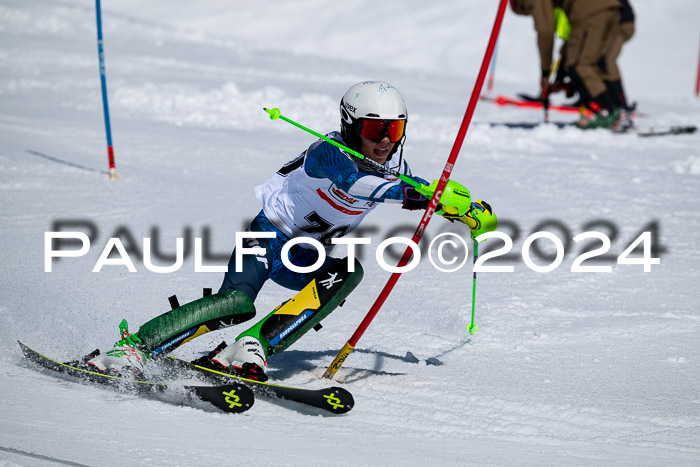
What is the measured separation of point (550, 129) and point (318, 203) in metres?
8.16

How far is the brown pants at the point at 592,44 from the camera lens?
12.4 metres

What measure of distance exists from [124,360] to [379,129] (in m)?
1.58

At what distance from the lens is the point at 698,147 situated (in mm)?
10969

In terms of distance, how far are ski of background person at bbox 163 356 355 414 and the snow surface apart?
82 mm

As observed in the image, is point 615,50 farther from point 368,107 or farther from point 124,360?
point 124,360

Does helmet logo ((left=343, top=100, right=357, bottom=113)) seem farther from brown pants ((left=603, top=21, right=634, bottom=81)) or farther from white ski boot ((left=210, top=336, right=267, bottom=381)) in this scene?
brown pants ((left=603, top=21, right=634, bottom=81))

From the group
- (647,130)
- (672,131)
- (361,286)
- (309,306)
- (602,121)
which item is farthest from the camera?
(602,121)

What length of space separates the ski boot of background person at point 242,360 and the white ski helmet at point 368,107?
1062 millimetres

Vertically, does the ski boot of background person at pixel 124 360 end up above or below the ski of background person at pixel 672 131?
below

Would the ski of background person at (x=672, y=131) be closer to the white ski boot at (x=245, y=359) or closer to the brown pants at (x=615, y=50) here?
the brown pants at (x=615, y=50)

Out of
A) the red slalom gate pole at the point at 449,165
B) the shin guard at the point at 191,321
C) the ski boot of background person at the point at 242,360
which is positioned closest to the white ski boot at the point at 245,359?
the ski boot of background person at the point at 242,360

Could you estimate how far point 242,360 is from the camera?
3875 mm

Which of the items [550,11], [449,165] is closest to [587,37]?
[550,11]

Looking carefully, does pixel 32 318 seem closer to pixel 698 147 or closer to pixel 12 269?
pixel 12 269
